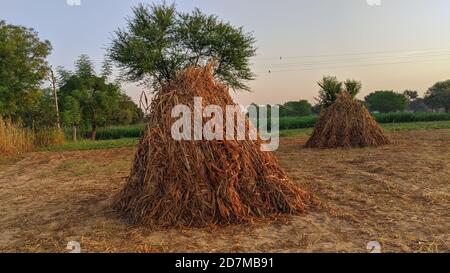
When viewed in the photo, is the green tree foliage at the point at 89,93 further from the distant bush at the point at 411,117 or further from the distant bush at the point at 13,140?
the distant bush at the point at 411,117

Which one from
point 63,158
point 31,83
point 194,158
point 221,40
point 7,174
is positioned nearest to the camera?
point 194,158

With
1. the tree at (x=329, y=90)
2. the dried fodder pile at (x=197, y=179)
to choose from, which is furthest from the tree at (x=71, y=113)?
the dried fodder pile at (x=197, y=179)

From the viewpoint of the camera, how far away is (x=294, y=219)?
4.51 meters

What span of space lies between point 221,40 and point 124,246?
23.9m

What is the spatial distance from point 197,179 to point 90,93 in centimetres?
2752

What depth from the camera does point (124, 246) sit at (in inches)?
151

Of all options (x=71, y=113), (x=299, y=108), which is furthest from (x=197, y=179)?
(x=299, y=108)

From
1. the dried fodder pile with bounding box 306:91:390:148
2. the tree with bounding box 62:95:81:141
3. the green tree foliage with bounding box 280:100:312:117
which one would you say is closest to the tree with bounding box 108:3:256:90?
the tree with bounding box 62:95:81:141

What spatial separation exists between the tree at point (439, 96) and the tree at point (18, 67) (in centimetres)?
5444

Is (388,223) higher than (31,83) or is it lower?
lower

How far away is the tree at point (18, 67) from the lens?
62.6ft
